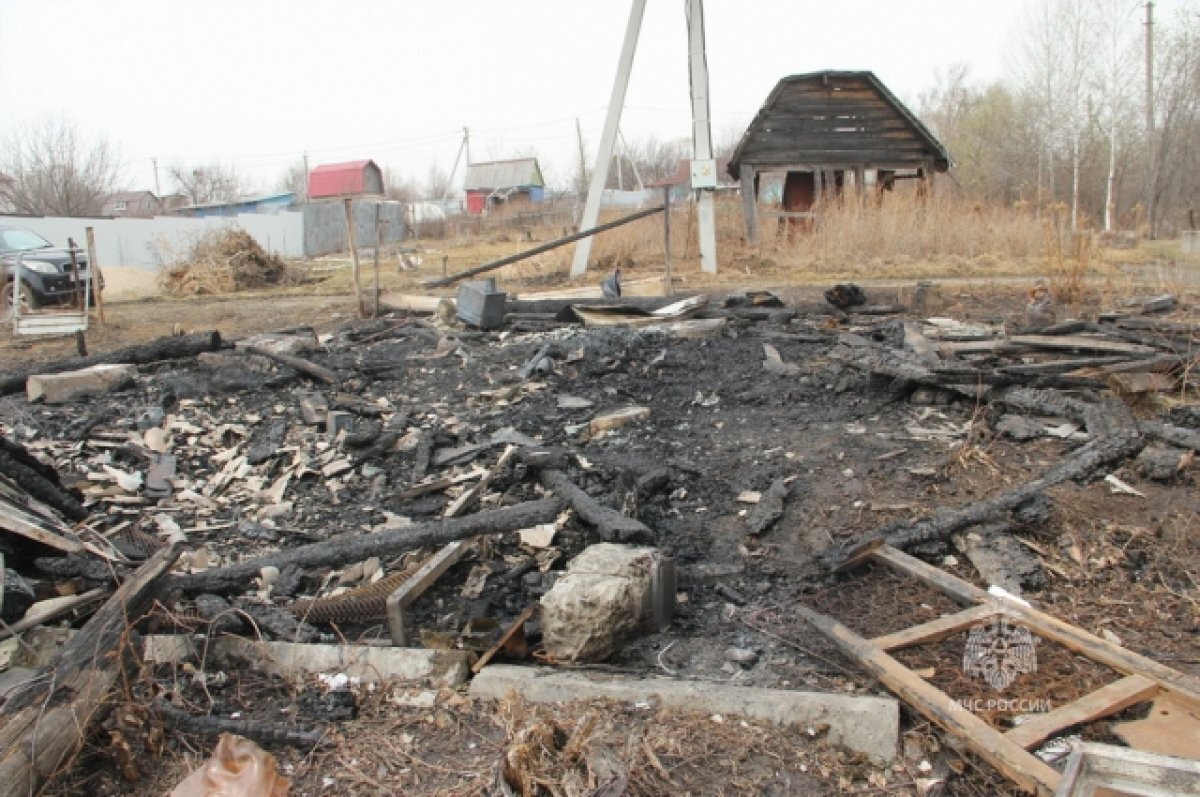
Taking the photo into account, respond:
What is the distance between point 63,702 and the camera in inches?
106

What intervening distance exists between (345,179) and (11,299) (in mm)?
37940

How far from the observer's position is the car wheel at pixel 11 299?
44.4ft

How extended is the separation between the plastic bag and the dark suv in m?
14.1

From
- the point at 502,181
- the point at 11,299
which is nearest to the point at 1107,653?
the point at 11,299

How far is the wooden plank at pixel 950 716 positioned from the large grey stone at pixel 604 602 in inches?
29.1

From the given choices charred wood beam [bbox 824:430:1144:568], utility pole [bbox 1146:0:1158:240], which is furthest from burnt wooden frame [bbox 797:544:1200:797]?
utility pole [bbox 1146:0:1158:240]

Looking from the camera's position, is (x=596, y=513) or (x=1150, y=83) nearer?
(x=596, y=513)

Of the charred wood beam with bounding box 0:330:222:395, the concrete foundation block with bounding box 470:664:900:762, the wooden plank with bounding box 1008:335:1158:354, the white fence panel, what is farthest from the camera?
the white fence panel

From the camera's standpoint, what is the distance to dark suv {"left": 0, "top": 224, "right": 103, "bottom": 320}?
13.9m

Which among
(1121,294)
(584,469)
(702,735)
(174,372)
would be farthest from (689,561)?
(1121,294)

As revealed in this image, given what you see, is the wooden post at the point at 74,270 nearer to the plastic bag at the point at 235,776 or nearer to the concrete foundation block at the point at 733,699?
the plastic bag at the point at 235,776

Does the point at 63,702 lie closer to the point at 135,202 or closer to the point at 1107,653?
the point at 1107,653

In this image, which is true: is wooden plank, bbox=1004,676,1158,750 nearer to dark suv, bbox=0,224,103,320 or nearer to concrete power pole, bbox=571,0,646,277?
concrete power pole, bbox=571,0,646,277

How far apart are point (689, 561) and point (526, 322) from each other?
6527 millimetres
